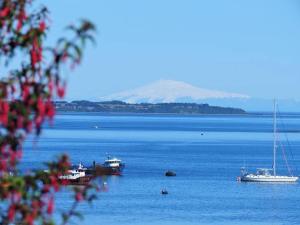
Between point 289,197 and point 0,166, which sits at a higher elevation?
point 0,166

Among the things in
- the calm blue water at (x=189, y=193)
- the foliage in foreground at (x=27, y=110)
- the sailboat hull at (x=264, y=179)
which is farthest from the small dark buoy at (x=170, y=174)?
the foliage in foreground at (x=27, y=110)

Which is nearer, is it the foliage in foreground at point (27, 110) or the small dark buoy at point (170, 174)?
the foliage in foreground at point (27, 110)

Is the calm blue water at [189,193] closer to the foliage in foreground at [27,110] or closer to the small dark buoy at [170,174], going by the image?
the small dark buoy at [170,174]

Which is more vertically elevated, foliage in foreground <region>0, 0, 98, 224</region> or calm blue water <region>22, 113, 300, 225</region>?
foliage in foreground <region>0, 0, 98, 224</region>

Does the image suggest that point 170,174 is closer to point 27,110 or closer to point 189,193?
point 189,193

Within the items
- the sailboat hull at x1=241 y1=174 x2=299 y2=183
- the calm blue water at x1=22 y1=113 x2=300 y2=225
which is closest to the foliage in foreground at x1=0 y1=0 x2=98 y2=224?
the calm blue water at x1=22 y1=113 x2=300 y2=225

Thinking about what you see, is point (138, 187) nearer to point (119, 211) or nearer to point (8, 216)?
point (119, 211)

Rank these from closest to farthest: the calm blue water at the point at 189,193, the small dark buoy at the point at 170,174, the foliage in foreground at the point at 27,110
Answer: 1. the foliage in foreground at the point at 27,110
2. the calm blue water at the point at 189,193
3. the small dark buoy at the point at 170,174

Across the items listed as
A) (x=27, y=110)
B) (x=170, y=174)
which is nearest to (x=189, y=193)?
(x=170, y=174)

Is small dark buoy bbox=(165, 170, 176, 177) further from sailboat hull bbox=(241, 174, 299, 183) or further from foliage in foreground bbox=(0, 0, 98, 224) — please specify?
foliage in foreground bbox=(0, 0, 98, 224)

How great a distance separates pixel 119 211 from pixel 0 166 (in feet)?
143

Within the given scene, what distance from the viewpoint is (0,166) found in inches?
273

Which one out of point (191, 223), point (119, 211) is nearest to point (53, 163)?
point (191, 223)

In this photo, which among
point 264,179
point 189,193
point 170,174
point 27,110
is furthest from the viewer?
point 170,174
